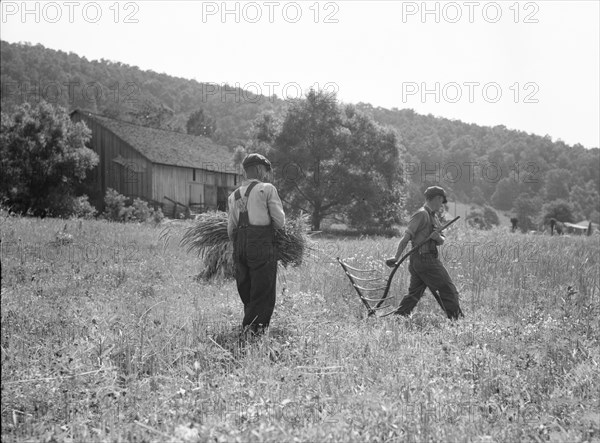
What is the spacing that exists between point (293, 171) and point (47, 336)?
30049 millimetres

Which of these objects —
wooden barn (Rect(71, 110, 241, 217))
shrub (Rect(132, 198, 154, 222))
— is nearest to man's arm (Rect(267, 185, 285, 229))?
shrub (Rect(132, 198, 154, 222))

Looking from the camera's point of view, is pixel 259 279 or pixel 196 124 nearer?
pixel 259 279

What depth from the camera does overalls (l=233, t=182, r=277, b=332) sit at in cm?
601

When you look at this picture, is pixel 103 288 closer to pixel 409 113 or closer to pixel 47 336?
pixel 47 336

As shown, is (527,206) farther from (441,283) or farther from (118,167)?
(441,283)

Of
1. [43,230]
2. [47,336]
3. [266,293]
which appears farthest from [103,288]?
[43,230]

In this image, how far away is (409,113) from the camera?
116 metres

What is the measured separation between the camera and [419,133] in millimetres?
109375

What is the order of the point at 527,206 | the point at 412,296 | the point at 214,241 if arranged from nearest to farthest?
the point at 412,296
the point at 214,241
the point at 527,206

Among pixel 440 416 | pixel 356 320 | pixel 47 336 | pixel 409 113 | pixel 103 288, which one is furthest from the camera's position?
pixel 409 113

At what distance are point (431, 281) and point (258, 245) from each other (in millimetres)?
2470

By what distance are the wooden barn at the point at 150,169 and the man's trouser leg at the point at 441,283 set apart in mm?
29355

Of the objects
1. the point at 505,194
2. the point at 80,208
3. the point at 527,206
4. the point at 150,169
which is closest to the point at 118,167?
the point at 150,169

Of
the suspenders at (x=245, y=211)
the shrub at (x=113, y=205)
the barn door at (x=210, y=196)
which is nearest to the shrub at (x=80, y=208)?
the shrub at (x=113, y=205)
